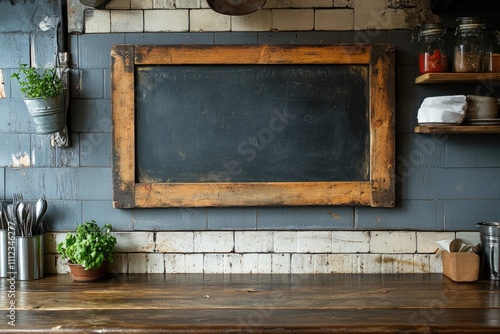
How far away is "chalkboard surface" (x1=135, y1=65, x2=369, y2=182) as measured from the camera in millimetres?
Result: 2738

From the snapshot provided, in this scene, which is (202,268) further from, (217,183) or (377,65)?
(377,65)

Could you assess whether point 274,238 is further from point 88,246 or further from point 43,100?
point 43,100

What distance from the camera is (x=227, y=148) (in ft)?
9.04

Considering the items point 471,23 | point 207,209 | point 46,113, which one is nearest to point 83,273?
point 207,209

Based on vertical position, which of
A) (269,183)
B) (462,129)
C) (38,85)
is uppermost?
(38,85)

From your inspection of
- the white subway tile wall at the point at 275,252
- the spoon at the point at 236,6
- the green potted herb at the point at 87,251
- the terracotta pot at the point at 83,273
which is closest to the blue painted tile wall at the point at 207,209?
the white subway tile wall at the point at 275,252

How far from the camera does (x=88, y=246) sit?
2537 millimetres

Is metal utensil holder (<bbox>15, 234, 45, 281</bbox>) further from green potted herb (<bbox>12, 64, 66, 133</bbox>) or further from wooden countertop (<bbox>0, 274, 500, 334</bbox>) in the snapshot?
green potted herb (<bbox>12, 64, 66, 133</bbox>)

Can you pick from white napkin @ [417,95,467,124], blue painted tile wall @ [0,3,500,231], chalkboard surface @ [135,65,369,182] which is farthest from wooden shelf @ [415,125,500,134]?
chalkboard surface @ [135,65,369,182]

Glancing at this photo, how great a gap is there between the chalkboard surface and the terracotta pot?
0.51 m

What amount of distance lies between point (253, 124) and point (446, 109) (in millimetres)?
959

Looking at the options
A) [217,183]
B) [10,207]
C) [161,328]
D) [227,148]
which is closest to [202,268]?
[217,183]

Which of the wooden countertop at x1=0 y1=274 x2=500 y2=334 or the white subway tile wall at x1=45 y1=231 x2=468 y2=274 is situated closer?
the wooden countertop at x1=0 y1=274 x2=500 y2=334

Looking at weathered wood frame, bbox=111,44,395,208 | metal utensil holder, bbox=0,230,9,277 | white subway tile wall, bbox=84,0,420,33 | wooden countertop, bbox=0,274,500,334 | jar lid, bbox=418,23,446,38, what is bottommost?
wooden countertop, bbox=0,274,500,334
